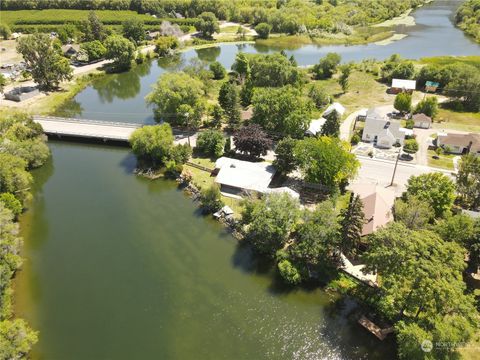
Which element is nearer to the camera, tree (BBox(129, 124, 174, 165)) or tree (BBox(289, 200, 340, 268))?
tree (BBox(289, 200, 340, 268))

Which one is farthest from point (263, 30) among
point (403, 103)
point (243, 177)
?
point (243, 177)

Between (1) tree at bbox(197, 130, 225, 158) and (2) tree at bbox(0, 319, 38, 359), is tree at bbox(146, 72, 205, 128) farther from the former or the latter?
(2) tree at bbox(0, 319, 38, 359)

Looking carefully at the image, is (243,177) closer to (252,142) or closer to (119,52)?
(252,142)

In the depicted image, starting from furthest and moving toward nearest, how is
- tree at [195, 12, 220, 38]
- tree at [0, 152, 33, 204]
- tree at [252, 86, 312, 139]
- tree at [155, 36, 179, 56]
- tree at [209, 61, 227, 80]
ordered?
tree at [195, 12, 220, 38], tree at [155, 36, 179, 56], tree at [209, 61, 227, 80], tree at [252, 86, 312, 139], tree at [0, 152, 33, 204]

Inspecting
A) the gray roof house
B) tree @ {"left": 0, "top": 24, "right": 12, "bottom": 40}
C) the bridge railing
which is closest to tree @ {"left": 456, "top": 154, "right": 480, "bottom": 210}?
the gray roof house

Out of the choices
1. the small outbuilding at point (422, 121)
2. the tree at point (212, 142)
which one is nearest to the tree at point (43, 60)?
the tree at point (212, 142)

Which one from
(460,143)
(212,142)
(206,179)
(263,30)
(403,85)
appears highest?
(263,30)

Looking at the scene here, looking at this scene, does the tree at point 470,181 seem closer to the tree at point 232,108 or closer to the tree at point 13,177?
the tree at point 232,108
